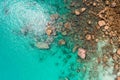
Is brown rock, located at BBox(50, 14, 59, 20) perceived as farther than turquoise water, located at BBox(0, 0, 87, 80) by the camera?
Yes

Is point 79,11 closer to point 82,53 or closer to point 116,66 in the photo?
point 82,53

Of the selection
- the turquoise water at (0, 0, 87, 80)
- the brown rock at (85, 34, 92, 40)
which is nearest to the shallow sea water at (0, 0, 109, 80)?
the turquoise water at (0, 0, 87, 80)

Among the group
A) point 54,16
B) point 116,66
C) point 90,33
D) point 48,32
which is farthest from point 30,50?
point 116,66

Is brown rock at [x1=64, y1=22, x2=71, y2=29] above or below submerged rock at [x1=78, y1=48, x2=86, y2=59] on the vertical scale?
above

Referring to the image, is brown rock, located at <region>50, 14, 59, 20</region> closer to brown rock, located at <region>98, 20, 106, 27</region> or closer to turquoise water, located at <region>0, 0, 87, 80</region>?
turquoise water, located at <region>0, 0, 87, 80</region>

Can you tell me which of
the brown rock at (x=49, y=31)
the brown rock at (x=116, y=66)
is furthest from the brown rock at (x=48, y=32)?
the brown rock at (x=116, y=66)

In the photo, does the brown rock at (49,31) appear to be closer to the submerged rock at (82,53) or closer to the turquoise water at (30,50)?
the turquoise water at (30,50)

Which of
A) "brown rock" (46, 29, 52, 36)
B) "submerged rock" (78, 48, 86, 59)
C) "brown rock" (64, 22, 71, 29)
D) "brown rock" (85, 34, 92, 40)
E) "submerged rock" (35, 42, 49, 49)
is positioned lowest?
"submerged rock" (78, 48, 86, 59)

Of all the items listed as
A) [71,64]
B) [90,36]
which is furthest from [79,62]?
[90,36]
